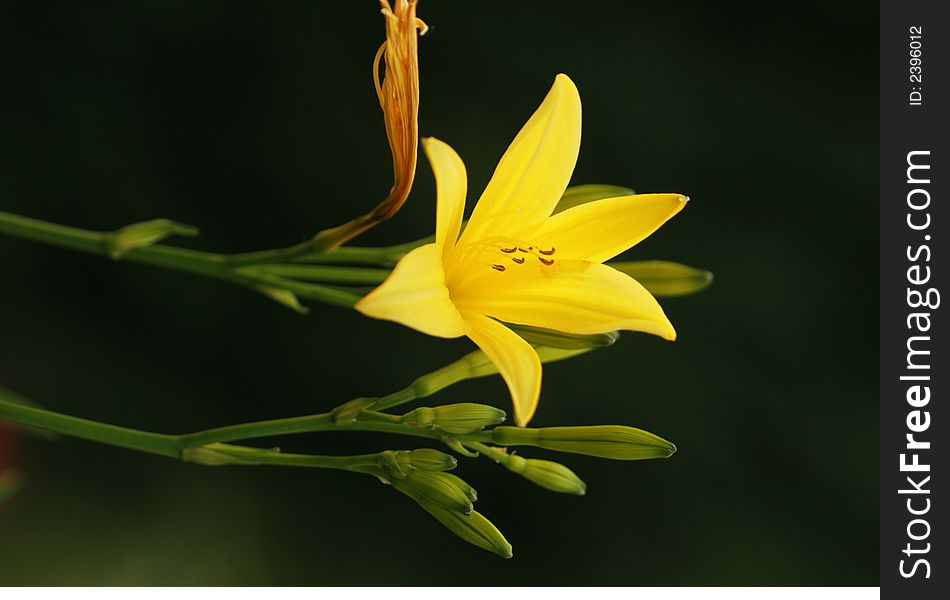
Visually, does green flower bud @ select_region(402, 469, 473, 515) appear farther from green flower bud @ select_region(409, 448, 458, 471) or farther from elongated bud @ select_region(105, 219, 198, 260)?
elongated bud @ select_region(105, 219, 198, 260)

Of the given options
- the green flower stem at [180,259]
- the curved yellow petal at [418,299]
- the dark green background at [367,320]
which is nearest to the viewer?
the curved yellow petal at [418,299]

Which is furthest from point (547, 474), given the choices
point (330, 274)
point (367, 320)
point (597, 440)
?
point (367, 320)

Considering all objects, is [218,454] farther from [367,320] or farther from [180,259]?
[367,320]

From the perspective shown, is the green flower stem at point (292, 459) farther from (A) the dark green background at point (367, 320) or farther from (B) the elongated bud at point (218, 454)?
(A) the dark green background at point (367, 320)

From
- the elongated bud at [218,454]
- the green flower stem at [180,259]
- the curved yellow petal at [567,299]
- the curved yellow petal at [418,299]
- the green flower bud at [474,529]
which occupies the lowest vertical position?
the green flower bud at [474,529]

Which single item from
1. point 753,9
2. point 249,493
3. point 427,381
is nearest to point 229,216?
point 249,493

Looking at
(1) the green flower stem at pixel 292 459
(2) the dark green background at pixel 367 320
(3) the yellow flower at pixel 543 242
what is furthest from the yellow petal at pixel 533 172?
(2) the dark green background at pixel 367 320
